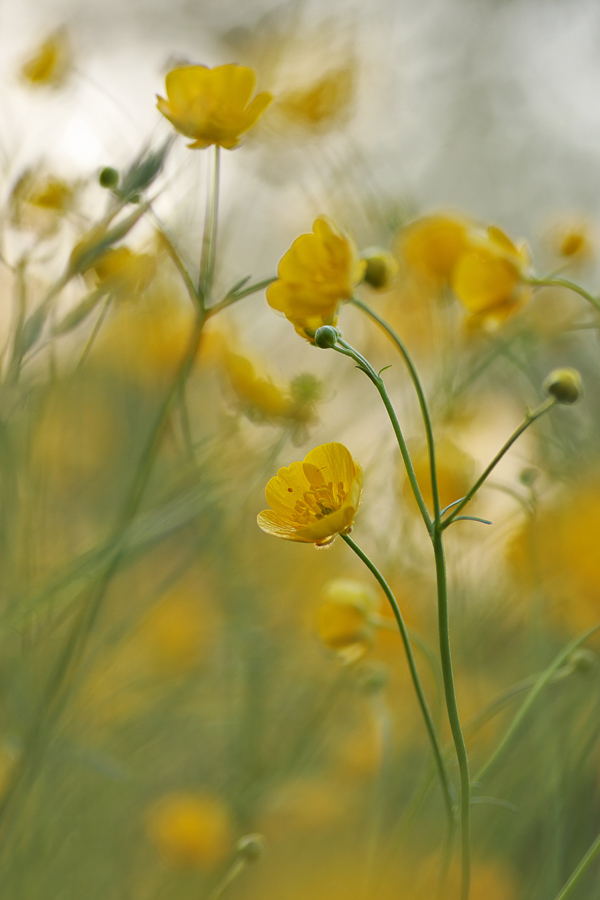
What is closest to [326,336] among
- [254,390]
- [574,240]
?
[254,390]

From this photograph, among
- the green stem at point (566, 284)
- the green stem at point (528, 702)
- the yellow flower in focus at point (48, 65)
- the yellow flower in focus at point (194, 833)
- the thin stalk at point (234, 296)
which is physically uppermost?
the yellow flower in focus at point (48, 65)

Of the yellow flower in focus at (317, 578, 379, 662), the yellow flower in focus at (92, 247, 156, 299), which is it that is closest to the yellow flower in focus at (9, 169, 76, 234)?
the yellow flower in focus at (92, 247, 156, 299)

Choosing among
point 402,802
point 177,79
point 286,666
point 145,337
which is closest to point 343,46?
point 145,337

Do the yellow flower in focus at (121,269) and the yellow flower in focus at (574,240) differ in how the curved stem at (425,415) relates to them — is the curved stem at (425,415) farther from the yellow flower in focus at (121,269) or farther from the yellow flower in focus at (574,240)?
the yellow flower in focus at (574,240)

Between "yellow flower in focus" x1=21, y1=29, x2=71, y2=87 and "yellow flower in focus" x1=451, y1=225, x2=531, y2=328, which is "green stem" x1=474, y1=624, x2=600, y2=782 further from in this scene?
"yellow flower in focus" x1=21, y1=29, x2=71, y2=87

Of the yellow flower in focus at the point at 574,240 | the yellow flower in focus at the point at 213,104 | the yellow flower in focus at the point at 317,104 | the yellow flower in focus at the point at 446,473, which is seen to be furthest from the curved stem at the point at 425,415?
the yellow flower in focus at the point at 317,104

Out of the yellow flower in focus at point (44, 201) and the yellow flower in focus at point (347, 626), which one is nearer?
the yellow flower in focus at point (347, 626)
